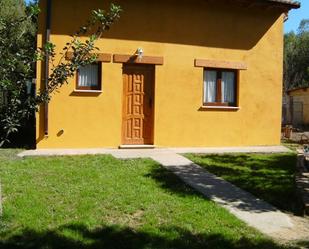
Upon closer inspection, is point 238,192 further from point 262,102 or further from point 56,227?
point 262,102

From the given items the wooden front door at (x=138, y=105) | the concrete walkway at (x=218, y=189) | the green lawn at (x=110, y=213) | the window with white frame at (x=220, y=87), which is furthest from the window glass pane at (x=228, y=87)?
the green lawn at (x=110, y=213)

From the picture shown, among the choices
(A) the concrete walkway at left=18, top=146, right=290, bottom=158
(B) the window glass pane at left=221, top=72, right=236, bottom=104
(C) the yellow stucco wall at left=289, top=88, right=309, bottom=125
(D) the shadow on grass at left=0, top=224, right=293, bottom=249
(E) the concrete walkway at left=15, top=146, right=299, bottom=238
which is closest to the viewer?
(D) the shadow on grass at left=0, top=224, right=293, bottom=249

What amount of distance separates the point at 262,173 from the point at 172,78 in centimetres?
443

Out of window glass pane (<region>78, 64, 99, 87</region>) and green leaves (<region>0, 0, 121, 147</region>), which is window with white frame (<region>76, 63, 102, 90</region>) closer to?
window glass pane (<region>78, 64, 99, 87</region>)

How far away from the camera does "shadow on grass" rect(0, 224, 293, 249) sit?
558cm

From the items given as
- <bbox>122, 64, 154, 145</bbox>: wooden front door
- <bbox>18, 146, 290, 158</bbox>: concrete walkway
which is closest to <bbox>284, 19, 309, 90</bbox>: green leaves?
<bbox>18, 146, 290, 158</bbox>: concrete walkway

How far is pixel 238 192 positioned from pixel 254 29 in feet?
23.8

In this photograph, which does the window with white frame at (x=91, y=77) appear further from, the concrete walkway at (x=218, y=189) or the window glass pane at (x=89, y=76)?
the concrete walkway at (x=218, y=189)

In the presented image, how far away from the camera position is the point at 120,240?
5773 mm

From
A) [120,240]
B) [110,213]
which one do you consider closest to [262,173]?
[110,213]

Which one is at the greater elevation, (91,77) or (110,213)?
(91,77)

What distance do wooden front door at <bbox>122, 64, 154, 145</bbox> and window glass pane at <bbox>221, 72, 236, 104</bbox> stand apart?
227 cm

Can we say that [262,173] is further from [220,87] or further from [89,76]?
[89,76]

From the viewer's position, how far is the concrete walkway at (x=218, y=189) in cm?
673
